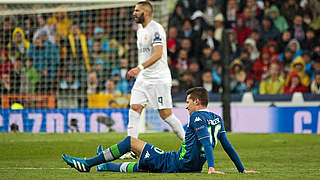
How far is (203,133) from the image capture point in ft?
20.7

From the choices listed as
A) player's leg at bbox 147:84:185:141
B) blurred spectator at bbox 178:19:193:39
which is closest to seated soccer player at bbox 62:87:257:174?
player's leg at bbox 147:84:185:141

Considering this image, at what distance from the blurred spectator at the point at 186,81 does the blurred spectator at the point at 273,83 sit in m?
1.88

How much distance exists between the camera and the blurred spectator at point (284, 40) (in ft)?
58.4

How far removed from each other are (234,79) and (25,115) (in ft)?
17.6

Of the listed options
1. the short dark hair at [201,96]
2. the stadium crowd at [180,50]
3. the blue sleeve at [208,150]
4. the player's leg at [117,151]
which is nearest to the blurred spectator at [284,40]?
the stadium crowd at [180,50]

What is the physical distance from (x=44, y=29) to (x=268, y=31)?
6.09 meters

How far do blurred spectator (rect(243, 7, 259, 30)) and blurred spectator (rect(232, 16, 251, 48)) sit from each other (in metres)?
0.10

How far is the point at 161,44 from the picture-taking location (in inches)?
366

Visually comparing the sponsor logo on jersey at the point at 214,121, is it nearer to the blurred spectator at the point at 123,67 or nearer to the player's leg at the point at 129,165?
the player's leg at the point at 129,165

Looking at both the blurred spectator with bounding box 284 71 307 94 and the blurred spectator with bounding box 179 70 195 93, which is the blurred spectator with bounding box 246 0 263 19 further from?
the blurred spectator with bounding box 284 71 307 94

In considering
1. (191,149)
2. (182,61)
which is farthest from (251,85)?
(191,149)

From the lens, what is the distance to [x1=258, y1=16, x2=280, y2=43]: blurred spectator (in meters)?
18.2

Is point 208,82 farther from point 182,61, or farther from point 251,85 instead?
point 182,61

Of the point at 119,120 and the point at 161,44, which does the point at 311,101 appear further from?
the point at 161,44
